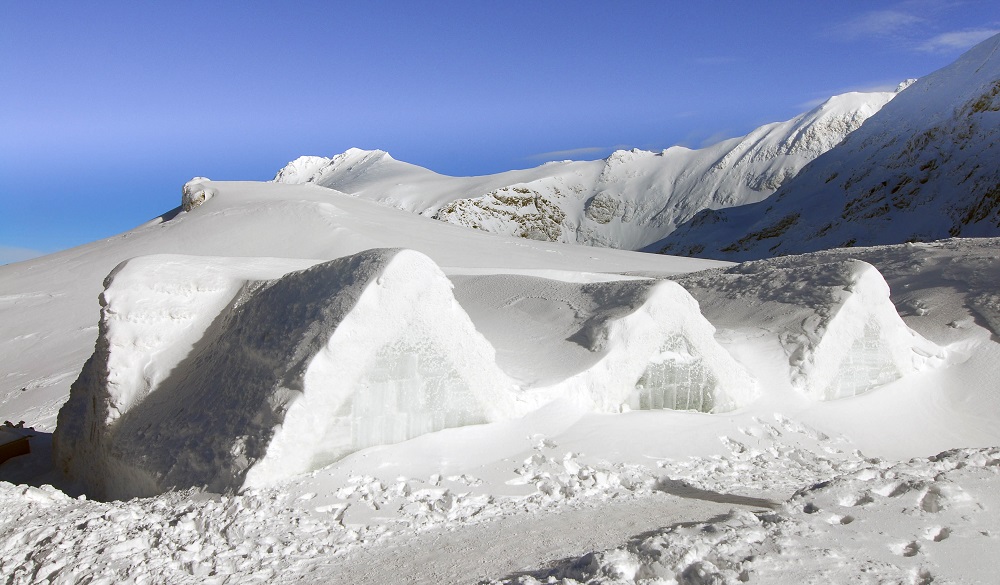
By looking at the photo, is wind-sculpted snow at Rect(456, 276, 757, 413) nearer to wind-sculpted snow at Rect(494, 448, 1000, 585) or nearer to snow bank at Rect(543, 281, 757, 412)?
snow bank at Rect(543, 281, 757, 412)

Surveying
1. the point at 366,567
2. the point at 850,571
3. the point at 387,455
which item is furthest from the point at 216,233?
the point at 850,571

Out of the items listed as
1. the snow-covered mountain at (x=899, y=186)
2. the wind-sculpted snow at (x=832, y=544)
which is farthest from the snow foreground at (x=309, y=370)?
the snow-covered mountain at (x=899, y=186)

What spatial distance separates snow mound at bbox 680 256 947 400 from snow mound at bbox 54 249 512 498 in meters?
3.18

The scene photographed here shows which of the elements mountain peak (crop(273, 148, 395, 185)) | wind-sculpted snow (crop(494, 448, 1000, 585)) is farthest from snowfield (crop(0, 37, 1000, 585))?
mountain peak (crop(273, 148, 395, 185))

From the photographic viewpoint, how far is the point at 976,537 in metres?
3.36

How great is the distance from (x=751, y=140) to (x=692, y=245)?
22386 mm

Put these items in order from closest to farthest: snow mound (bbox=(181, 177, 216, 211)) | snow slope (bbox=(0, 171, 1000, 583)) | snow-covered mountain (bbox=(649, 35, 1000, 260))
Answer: snow slope (bbox=(0, 171, 1000, 583))
snow mound (bbox=(181, 177, 216, 211))
snow-covered mountain (bbox=(649, 35, 1000, 260))

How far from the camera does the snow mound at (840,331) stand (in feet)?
22.5

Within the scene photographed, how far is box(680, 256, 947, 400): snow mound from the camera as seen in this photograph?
269 inches

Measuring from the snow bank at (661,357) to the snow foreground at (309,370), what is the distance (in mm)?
13

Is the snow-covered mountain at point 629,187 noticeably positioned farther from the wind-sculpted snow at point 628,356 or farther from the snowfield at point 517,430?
the wind-sculpted snow at point 628,356

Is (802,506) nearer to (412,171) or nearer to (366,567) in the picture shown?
(366,567)

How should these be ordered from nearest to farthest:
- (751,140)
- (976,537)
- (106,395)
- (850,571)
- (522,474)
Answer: (850,571), (976,537), (522,474), (106,395), (751,140)

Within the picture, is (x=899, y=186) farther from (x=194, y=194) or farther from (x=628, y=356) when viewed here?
(x=628, y=356)
